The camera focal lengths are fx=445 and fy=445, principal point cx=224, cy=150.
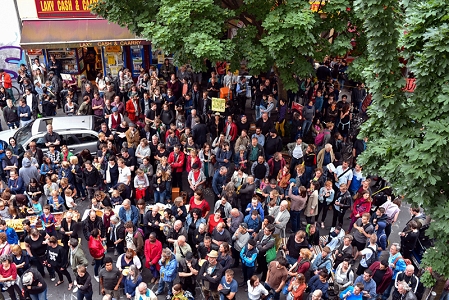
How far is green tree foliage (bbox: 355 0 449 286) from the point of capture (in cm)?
636

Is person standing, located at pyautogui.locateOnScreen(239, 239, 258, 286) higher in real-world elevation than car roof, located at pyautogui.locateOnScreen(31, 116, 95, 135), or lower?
lower

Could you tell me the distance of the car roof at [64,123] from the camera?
554 inches

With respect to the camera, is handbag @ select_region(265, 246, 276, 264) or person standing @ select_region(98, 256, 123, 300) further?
handbag @ select_region(265, 246, 276, 264)

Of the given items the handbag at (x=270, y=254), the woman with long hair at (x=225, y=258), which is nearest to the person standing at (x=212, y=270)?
the woman with long hair at (x=225, y=258)

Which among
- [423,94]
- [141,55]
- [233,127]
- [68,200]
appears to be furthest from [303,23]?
[141,55]

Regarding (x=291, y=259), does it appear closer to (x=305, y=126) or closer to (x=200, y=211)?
(x=200, y=211)

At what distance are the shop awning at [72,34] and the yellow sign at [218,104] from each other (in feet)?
22.9

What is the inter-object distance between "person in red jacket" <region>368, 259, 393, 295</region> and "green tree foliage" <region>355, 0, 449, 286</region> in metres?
1.63

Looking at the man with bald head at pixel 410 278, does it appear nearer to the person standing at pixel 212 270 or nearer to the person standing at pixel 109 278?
the person standing at pixel 212 270

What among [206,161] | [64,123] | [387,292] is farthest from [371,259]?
[64,123]

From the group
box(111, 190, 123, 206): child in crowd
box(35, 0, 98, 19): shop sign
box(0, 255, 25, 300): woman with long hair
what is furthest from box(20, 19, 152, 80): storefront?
box(0, 255, 25, 300): woman with long hair


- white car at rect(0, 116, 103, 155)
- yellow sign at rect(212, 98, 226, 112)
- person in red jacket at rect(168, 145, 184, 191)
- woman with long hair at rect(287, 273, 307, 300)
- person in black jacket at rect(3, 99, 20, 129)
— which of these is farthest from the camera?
person in black jacket at rect(3, 99, 20, 129)

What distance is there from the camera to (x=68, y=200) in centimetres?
1126

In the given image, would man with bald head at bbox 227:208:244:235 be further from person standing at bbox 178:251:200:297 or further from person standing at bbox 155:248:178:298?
person standing at bbox 155:248:178:298
